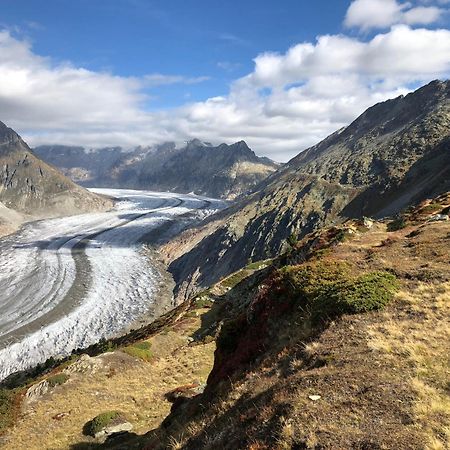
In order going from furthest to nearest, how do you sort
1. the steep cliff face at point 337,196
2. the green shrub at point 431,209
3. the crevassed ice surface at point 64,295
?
the steep cliff face at point 337,196 → the crevassed ice surface at point 64,295 → the green shrub at point 431,209

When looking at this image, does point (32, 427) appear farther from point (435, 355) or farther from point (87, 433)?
point (435, 355)

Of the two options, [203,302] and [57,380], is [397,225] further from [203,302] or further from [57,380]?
[57,380]

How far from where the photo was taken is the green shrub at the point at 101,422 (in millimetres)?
25219

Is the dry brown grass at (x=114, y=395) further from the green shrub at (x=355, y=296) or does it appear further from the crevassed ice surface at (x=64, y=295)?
the crevassed ice surface at (x=64, y=295)

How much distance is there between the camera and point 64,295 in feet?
358

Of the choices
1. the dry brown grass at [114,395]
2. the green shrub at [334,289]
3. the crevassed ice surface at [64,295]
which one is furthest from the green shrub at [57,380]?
the crevassed ice surface at [64,295]

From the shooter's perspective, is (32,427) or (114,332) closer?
(32,427)

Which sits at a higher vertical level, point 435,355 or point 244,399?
point 435,355

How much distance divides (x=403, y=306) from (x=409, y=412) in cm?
778

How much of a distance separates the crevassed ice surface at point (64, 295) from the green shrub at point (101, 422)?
180 feet

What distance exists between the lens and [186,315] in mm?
56562

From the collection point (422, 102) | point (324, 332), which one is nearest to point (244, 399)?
point (324, 332)

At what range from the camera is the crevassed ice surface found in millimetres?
82250

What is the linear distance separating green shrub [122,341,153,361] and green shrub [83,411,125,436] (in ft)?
39.2
